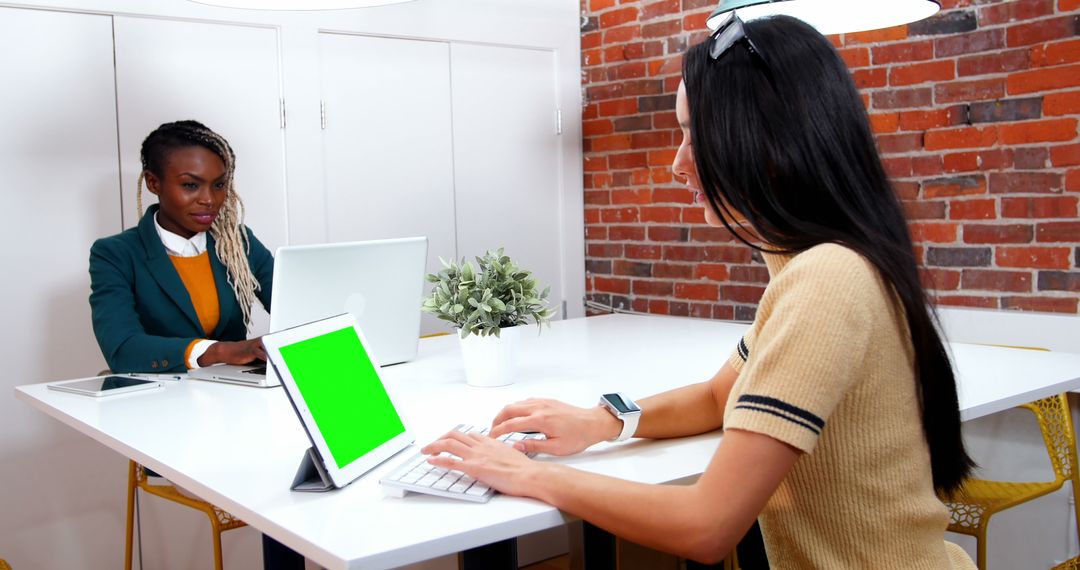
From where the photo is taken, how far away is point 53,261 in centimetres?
317

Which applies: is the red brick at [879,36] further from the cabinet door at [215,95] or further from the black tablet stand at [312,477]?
the black tablet stand at [312,477]

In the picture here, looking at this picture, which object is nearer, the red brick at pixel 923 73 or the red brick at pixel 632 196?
the red brick at pixel 923 73

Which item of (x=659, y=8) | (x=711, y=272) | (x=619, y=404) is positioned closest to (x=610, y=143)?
(x=659, y=8)

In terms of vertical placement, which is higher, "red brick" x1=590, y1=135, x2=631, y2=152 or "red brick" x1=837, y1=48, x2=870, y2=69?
"red brick" x1=837, y1=48, x2=870, y2=69

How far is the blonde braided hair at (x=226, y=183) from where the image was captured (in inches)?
117

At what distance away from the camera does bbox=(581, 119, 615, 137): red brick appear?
174 inches

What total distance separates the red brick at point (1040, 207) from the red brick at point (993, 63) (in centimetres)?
40

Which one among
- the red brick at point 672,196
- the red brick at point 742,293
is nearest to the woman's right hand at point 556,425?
the red brick at point 742,293

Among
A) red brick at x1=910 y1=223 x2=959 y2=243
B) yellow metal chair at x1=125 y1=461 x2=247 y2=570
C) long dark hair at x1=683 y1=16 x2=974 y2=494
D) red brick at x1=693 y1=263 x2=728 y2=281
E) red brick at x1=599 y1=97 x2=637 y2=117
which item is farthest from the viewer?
red brick at x1=599 y1=97 x2=637 y2=117

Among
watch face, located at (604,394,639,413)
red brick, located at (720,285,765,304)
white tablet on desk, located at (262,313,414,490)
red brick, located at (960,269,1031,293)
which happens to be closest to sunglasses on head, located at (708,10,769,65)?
watch face, located at (604,394,639,413)

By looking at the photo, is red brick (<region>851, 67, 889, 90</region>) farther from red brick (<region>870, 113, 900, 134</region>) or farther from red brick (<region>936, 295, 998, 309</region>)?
red brick (<region>936, 295, 998, 309</region>)

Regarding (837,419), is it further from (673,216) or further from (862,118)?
(673,216)

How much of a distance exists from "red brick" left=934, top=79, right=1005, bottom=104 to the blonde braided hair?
7.58 feet

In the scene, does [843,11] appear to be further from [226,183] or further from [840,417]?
[226,183]
